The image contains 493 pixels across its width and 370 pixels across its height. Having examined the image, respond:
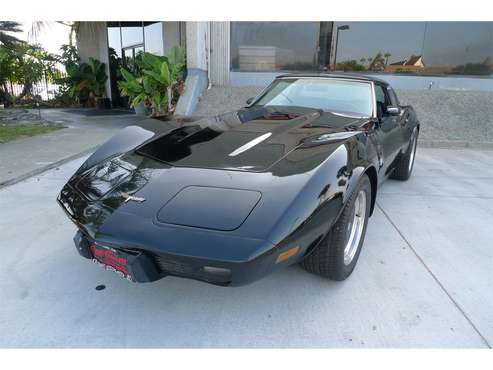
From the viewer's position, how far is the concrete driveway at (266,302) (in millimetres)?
1899

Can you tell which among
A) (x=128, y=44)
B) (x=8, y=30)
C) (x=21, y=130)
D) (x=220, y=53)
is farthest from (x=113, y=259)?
(x=128, y=44)

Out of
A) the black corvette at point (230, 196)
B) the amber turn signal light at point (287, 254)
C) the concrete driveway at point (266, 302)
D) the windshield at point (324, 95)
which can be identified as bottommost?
the concrete driveway at point (266, 302)

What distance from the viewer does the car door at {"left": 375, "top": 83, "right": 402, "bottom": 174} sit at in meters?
3.12

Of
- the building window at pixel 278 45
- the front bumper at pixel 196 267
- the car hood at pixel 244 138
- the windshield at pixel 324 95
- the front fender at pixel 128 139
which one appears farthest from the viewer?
the building window at pixel 278 45

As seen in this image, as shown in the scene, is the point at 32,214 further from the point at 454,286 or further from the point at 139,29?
the point at 139,29

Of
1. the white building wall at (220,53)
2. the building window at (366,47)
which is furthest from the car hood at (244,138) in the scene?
the building window at (366,47)

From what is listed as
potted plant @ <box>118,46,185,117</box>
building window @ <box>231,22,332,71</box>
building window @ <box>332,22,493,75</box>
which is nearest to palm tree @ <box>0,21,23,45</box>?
potted plant @ <box>118,46,185,117</box>

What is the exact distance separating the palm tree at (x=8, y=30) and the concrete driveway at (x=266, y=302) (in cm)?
952

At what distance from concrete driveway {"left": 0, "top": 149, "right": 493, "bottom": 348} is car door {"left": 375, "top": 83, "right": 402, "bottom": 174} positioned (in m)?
0.74

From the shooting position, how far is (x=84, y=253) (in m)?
2.01

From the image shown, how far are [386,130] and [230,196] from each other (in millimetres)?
2091

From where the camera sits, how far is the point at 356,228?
2.57 m

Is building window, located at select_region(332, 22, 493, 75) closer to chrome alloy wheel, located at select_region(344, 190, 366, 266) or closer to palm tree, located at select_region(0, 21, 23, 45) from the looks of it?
chrome alloy wheel, located at select_region(344, 190, 366, 266)

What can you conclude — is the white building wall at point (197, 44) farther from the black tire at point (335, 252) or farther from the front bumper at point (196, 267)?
the front bumper at point (196, 267)
